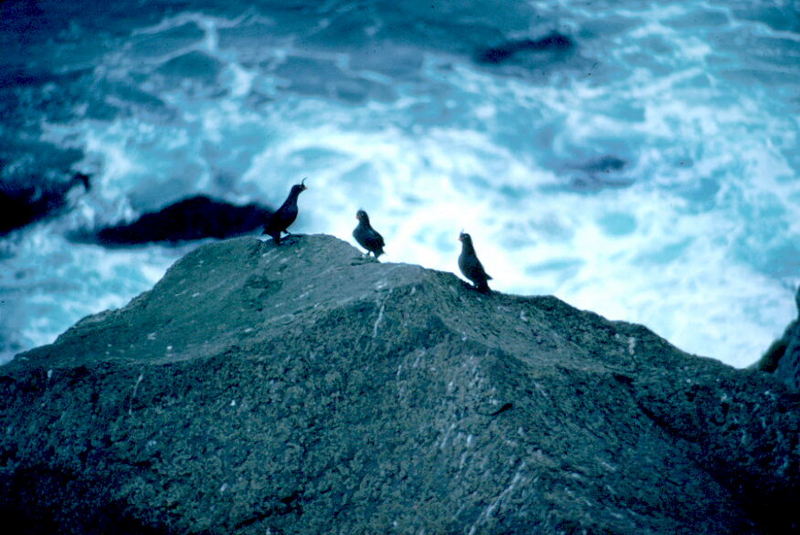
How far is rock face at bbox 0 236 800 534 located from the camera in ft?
14.6

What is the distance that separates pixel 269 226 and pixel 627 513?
4.88 m

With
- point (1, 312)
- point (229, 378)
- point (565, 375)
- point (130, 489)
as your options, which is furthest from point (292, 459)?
point (1, 312)

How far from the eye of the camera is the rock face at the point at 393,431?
4.44 metres

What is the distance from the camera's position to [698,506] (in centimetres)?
460

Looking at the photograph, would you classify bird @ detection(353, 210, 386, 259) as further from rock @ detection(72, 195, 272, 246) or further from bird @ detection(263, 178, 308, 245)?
rock @ detection(72, 195, 272, 246)

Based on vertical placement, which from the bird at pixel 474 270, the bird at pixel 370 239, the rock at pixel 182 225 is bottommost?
the rock at pixel 182 225

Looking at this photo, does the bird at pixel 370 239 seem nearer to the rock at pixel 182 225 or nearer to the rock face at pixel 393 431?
the rock face at pixel 393 431

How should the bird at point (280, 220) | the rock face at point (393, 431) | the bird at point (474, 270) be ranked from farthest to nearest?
the bird at point (280, 220)
the bird at point (474, 270)
the rock face at point (393, 431)

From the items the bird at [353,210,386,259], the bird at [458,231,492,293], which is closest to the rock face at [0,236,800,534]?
the bird at [458,231,492,293]

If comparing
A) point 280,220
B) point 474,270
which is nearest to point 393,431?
point 474,270

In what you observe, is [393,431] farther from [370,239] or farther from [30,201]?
[30,201]

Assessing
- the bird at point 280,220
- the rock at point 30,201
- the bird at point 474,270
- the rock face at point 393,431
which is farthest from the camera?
the rock at point 30,201

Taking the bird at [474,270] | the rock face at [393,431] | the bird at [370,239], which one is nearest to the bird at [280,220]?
the bird at [370,239]

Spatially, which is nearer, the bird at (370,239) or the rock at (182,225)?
the bird at (370,239)
